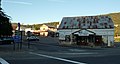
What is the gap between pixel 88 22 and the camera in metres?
66.8

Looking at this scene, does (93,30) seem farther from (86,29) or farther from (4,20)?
(4,20)

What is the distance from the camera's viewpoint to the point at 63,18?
7288 centimetres

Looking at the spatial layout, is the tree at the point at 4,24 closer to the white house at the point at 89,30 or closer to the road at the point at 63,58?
the road at the point at 63,58

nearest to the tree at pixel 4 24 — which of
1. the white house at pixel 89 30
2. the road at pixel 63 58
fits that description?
the road at pixel 63 58

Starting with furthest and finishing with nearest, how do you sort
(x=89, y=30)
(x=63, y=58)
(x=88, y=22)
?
(x=88, y=22) < (x=89, y=30) < (x=63, y=58)

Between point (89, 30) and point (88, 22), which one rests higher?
point (88, 22)

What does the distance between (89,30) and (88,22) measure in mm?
4070

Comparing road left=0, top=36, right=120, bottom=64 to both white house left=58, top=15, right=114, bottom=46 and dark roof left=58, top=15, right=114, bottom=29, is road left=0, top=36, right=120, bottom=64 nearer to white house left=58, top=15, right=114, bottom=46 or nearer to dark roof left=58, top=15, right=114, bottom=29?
white house left=58, top=15, right=114, bottom=46

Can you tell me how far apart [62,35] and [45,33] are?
63750 mm

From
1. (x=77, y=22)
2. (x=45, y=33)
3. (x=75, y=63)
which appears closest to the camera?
(x=75, y=63)

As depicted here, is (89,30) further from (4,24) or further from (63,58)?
(63,58)

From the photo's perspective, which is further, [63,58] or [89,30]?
[89,30]

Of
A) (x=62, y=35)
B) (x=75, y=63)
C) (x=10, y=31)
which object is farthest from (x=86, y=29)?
(x=75, y=63)

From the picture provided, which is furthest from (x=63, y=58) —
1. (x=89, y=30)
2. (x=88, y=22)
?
(x=88, y=22)
